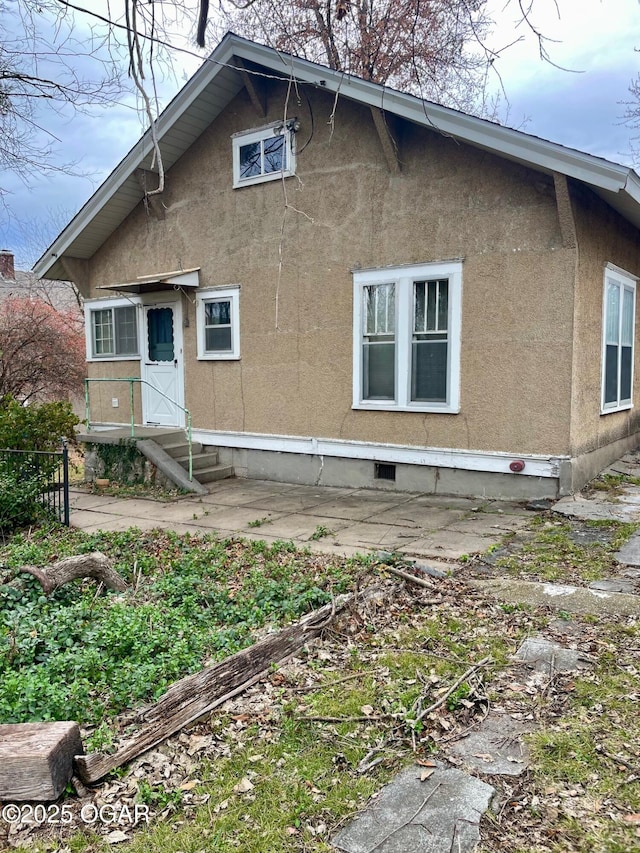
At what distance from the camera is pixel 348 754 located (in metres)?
2.95

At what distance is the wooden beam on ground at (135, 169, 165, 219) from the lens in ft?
36.3

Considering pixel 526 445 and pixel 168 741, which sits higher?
pixel 526 445

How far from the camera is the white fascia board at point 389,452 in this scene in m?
7.92

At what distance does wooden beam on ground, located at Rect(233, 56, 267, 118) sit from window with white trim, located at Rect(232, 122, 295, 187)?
0.28m

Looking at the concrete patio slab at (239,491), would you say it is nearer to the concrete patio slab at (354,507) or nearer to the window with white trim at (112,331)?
the concrete patio slab at (354,507)

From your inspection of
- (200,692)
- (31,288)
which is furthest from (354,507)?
(31,288)

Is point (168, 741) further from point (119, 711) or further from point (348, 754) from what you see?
point (348, 754)

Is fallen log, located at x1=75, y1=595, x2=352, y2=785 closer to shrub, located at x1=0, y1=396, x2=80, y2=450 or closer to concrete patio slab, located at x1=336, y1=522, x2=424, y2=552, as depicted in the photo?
concrete patio slab, located at x1=336, y1=522, x2=424, y2=552

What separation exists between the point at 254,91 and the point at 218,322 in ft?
11.8

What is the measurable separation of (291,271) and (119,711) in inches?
298

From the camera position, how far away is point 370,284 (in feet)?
29.6

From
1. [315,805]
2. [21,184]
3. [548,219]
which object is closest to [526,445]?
[548,219]

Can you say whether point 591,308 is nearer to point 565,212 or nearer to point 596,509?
point 565,212

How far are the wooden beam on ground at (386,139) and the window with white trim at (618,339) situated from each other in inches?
126
